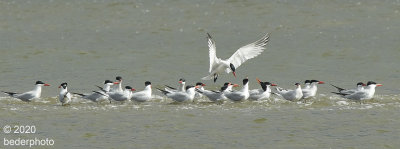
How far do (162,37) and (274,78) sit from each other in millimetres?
6252

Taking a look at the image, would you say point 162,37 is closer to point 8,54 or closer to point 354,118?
point 8,54

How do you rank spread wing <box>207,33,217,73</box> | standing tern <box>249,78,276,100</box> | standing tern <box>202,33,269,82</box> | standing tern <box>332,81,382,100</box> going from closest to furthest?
1. standing tern <box>332,81,382,100</box>
2. standing tern <box>249,78,276,100</box>
3. spread wing <box>207,33,217,73</box>
4. standing tern <box>202,33,269,82</box>

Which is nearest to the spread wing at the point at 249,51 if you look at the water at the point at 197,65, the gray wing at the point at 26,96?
the water at the point at 197,65

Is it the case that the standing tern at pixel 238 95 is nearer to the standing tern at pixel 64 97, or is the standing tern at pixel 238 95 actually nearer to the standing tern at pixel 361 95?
the standing tern at pixel 361 95

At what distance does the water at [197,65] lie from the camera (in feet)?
42.8

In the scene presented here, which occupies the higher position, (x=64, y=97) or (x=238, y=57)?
(x=238, y=57)

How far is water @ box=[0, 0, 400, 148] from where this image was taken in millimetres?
13039

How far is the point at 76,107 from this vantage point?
620 inches

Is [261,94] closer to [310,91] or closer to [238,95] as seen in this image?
[238,95]

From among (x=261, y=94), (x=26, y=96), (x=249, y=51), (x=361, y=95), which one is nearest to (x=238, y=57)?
(x=249, y=51)

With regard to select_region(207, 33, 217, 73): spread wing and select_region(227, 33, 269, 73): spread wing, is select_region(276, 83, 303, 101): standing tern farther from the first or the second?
select_region(227, 33, 269, 73): spread wing

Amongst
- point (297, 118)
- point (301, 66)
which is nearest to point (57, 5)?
point (301, 66)

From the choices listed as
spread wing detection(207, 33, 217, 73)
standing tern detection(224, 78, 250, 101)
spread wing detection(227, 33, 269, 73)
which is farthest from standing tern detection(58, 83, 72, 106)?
spread wing detection(227, 33, 269, 73)

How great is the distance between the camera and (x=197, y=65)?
72.2 feet
